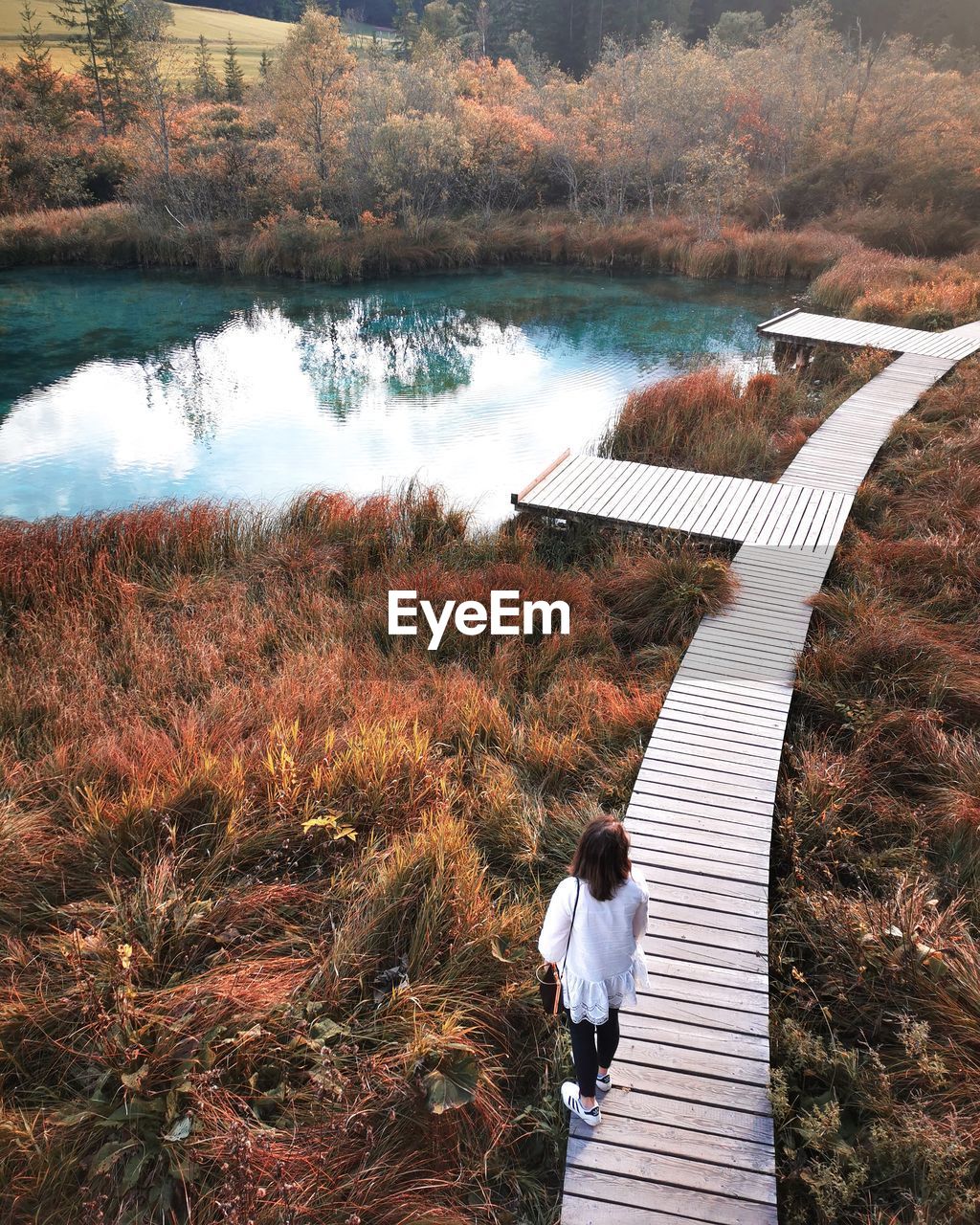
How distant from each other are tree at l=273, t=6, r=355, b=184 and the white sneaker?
Answer: 2457 centimetres

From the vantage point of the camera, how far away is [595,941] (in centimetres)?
287

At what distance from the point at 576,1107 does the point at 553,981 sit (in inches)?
19.2

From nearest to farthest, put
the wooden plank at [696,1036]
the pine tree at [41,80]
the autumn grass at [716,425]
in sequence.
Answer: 1. the wooden plank at [696,1036]
2. the autumn grass at [716,425]
3. the pine tree at [41,80]

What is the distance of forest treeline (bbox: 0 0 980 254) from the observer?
21688 millimetres

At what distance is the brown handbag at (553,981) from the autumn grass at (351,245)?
20060mm

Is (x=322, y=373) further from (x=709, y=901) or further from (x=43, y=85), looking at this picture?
(x=43, y=85)

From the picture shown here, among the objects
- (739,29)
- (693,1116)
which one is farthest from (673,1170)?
(739,29)

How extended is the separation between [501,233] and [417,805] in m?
21.1

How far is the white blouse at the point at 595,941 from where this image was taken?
285 centimetres

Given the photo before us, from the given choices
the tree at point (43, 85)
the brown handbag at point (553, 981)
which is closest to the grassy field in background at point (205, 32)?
the tree at point (43, 85)

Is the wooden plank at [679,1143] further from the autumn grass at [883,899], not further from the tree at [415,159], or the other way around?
the tree at [415,159]

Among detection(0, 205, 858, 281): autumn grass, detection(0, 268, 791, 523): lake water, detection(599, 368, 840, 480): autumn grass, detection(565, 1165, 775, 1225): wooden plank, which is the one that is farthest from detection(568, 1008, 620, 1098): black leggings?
detection(0, 205, 858, 281): autumn grass

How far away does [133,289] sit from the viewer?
1973 cm

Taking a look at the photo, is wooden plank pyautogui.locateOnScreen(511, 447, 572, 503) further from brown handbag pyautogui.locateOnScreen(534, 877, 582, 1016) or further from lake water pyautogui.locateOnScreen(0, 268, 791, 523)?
brown handbag pyautogui.locateOnScreen(534, 877, 582, 1016)
